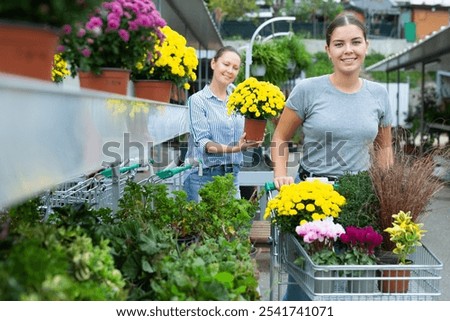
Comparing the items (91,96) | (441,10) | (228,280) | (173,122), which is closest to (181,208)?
(173,122)

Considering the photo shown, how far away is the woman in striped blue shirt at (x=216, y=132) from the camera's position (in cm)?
495

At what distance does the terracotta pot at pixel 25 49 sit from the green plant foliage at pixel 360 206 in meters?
1.43

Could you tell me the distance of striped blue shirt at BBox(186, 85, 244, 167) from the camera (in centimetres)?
496

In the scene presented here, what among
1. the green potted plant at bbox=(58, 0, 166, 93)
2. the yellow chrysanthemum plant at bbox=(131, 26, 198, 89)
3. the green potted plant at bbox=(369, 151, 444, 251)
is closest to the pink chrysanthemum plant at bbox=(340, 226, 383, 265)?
the green potted plant at bbox=(369, 151, 444, 251)

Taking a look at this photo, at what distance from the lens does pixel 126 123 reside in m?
2.48

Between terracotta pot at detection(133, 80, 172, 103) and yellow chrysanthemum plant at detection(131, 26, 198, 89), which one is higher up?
yellow chrysanthemum plant at detection(131, 26, 198, 89)

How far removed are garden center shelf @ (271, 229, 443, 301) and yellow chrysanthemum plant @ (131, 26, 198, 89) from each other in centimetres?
166

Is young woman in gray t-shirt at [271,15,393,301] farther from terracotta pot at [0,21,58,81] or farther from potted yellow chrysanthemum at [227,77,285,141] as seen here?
terracotta pot at [0,21,58,81]

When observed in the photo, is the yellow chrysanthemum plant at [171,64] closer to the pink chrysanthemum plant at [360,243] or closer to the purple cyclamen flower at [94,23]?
the purple cyclamen flower at [94,23]

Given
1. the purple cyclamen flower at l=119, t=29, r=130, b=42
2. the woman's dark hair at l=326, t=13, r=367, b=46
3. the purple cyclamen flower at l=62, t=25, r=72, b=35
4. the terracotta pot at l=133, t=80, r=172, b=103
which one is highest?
the woman's dark hair at l=326, t=13, r=367, b=46

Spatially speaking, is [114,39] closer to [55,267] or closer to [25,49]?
[25,49]
